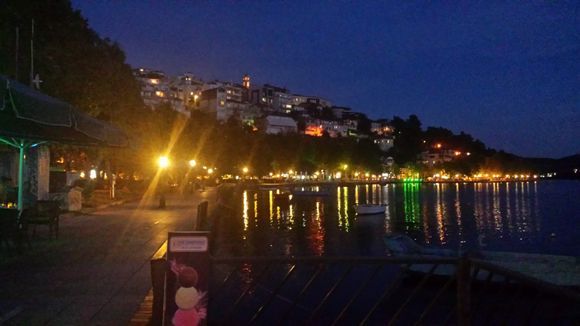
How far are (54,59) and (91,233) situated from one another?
11255mm

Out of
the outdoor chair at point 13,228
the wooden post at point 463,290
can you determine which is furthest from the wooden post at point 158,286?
the outdoor chair at point 13,228

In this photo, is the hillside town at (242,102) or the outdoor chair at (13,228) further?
the hillside town at (242,102)

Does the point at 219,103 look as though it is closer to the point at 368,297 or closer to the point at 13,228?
the point at 368,297

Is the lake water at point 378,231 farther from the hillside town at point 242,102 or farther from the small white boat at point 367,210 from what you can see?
the hillside town at point 242,102

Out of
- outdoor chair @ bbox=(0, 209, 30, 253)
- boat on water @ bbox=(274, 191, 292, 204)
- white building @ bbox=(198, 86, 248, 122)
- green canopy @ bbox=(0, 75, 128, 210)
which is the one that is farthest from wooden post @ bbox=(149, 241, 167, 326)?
white building @ bbox=(198, 86, 248, 122)

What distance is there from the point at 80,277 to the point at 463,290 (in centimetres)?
651

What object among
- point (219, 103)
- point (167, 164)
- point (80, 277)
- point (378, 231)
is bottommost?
point (378, 231)

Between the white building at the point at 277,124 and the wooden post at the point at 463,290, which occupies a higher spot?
the white building at the point at 277,124

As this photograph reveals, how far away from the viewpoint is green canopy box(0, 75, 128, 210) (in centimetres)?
675

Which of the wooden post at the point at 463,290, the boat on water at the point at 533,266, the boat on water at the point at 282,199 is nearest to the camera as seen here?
the wooden post at the point at 463,290

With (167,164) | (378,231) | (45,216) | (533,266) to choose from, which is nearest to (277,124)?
(167,164)

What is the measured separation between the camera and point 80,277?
29.4ft

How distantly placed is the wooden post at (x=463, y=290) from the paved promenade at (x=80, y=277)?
382 cm

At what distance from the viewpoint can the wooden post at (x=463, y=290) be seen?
15.8 ft
